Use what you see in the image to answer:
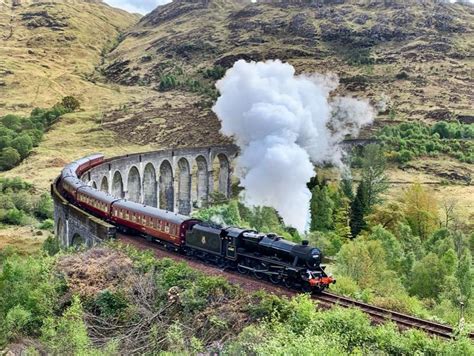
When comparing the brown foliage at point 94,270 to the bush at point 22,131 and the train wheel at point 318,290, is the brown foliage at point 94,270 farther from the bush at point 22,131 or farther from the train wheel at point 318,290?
the bush at point 22,131

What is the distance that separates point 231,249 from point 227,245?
1.01ft

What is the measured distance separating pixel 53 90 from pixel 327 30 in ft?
227

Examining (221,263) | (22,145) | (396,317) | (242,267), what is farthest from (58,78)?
(396,317)

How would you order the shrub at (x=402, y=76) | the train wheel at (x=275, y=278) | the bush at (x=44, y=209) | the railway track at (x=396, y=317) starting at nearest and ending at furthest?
the railway track at (x=396, y=317)
the train wheel at (x=275, y=278)
the bush at (x=44, y=209)
the shrub at (x=402, y=76)

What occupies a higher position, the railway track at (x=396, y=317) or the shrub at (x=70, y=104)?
the shrub at (x=70, y=104)

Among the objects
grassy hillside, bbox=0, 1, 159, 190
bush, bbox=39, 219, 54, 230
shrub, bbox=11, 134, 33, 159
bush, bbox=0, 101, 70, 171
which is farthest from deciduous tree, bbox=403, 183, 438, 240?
shrub, bbox=11, 134, 33, 159

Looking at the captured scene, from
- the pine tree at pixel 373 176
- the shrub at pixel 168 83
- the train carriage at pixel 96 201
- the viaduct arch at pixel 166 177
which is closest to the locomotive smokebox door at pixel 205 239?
the train carriage at pixel 96 201

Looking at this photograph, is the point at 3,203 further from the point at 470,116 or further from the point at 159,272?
the point at 470,116

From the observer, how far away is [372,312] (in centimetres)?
1630

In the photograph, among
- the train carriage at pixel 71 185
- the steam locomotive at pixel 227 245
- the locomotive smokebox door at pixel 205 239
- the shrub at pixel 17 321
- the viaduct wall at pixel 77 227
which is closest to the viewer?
the steam locomotive at pixel 227 245

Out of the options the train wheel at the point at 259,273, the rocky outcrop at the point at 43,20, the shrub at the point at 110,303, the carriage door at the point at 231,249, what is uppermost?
the rocky outcrop at the point at 43,20

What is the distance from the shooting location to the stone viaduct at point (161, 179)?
47.2m

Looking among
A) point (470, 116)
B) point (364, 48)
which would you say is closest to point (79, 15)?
point (364, 48)

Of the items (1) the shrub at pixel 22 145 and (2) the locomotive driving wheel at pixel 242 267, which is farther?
(1) the shrub at pixel 22 145
